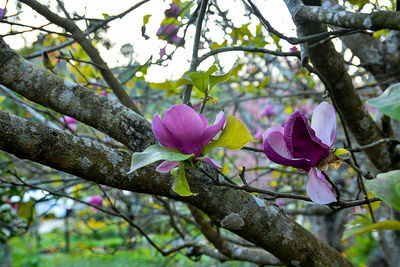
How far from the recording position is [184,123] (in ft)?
1.61

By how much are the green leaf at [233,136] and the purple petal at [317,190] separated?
111 millimetres

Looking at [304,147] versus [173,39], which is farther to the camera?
[173,39]

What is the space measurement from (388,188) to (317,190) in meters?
0.14

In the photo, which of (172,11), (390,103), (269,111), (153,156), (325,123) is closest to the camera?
(390,103)

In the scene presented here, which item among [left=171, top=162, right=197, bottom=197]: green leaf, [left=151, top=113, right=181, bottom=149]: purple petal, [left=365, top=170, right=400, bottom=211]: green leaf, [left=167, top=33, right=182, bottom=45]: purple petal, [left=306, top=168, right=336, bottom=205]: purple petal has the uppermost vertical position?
[left=167, top=33, right=182, bottom=45]: purple petal

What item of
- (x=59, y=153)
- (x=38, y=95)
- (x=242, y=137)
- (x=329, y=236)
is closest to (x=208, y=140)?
(x=242, y=137)

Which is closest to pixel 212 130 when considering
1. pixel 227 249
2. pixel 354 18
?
pixel 354 18

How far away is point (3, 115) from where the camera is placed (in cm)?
54

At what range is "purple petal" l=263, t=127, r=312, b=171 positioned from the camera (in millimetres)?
525

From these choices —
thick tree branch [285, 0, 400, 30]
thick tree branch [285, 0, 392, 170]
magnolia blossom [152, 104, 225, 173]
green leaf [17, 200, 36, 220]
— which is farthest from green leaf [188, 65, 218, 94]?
green leaf [17, 200, 36, 220]

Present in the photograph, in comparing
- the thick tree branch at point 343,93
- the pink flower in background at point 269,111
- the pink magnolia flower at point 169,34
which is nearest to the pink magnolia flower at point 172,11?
the pink magnolia flower at point 169,34

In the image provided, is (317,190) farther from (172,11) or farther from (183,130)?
(172,11)

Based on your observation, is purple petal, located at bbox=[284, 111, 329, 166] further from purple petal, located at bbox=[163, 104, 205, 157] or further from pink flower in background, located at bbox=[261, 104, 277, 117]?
pink flower in background, located at bbox=[261, 104, 277, 117]

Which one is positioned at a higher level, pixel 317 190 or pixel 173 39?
pixel 173 39
